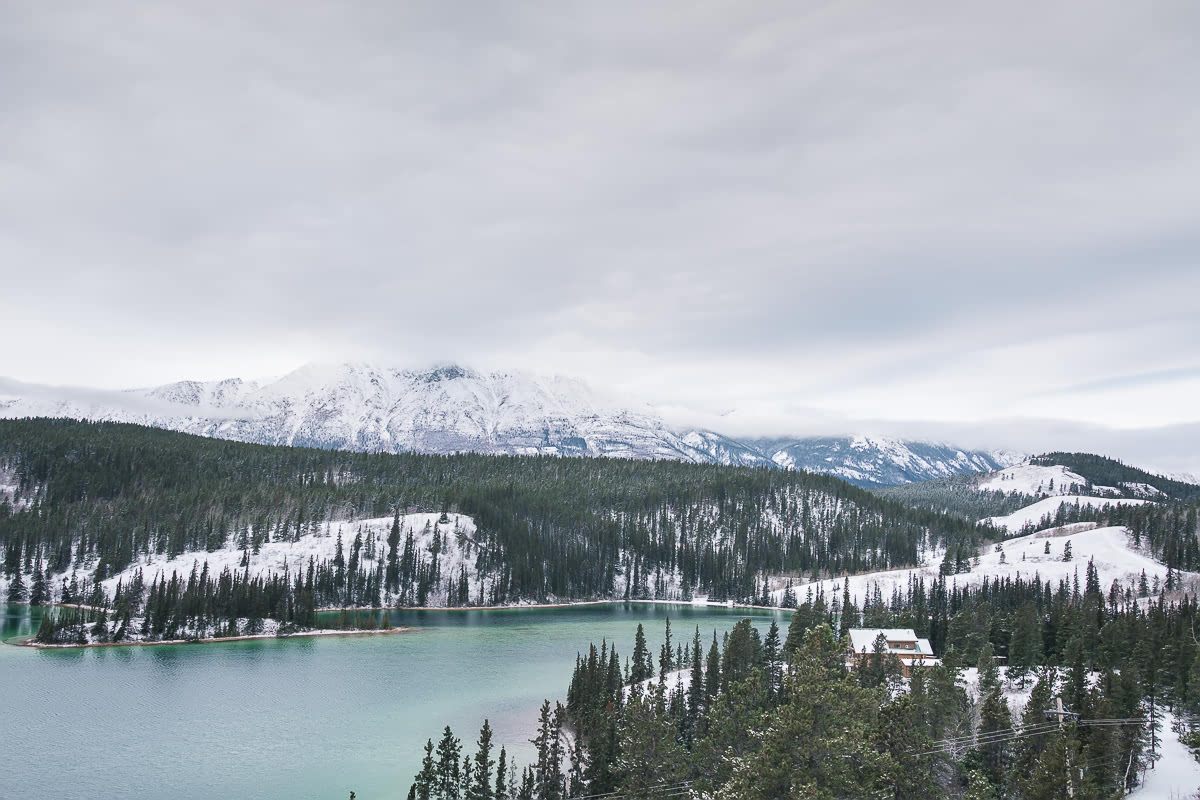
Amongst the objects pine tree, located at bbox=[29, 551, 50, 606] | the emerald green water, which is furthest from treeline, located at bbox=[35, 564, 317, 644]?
the emerald green water

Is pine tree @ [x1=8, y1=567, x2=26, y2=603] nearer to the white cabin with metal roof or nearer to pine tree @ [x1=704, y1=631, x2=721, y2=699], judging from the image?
pine tree @ [x1=704, y1=631, x2=721, y2=699]

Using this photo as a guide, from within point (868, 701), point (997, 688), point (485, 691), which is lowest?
point (485, 691)

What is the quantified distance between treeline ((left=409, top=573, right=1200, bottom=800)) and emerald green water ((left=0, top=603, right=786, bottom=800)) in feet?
38.1

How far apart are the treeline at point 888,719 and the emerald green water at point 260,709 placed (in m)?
11.6

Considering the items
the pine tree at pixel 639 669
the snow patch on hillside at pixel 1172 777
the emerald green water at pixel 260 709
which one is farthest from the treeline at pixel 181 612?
the snow patch on hillside at pixel 1172 777

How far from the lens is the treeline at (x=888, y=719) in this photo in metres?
36.3

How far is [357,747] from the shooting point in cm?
7475

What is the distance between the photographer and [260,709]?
87625 mm

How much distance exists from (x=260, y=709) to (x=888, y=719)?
70.9 metres

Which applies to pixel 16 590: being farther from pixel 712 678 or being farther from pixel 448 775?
pixel 712 678

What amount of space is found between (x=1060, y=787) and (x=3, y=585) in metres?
212

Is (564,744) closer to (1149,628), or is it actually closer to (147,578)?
(1149,628)

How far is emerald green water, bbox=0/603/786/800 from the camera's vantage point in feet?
212

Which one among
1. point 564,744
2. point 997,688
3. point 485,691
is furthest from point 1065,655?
point 485,691
